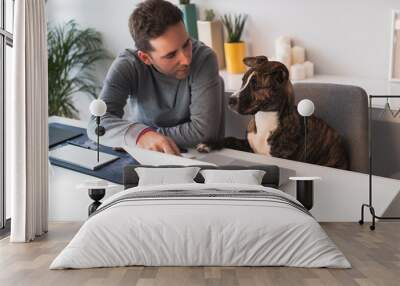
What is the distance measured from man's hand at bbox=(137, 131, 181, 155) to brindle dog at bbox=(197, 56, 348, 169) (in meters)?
0.25

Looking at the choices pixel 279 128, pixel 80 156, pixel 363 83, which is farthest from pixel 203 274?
pixel 363 83

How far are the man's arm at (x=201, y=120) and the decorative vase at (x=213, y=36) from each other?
0.94 feet

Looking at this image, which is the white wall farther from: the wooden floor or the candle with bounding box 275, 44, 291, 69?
the wooden floor

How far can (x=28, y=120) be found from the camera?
5.64m

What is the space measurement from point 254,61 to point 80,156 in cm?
182

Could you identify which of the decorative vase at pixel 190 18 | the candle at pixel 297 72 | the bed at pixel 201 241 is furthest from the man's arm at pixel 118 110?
the bed at pixel 201 241

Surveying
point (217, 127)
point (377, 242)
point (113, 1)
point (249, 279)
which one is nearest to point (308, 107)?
point (217, 127)

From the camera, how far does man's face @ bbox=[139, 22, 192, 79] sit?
21.0 ft

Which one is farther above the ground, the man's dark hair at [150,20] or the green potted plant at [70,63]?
the man's dark hair at [150,20]

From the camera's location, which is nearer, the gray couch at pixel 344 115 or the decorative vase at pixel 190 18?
the gray couch at pixel 344 115

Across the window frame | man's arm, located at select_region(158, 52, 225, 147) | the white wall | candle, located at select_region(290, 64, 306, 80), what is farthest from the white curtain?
candle, located at select_region(290, 64, 306, 80)

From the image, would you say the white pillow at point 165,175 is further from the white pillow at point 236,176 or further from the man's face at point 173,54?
the man's face at point 173,54

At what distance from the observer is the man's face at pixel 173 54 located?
6.40m

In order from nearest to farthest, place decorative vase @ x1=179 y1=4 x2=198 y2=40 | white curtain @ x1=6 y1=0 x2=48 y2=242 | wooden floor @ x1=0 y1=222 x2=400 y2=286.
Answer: wooden floor @ x1=0 y1=222 x2=400 y2=286 < white curtain @ x1=6 y1=0 x2=48 y2=242 < decorative vase @ x1=179 y1=4 x2=198 y2=40
